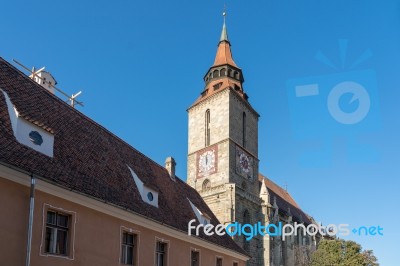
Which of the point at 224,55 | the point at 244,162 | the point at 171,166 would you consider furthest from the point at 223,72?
the point at 171,166

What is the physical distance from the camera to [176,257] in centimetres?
2017

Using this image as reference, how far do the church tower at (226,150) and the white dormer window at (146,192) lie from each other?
21.8 meters

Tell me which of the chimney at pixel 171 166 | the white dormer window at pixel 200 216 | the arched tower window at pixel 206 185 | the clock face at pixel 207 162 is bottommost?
the white dormer window at pixel 200 216

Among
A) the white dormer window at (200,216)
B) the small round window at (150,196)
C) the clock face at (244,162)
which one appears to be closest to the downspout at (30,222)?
the small round window at (150,196)

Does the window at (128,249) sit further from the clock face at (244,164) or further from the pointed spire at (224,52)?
the pointed spire at (224,52)

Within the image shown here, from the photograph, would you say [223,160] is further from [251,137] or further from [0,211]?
[0,211]

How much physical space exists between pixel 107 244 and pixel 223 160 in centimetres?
3019

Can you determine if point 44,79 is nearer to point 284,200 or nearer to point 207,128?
point 207,128

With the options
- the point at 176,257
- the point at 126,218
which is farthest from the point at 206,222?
the point at 126,218

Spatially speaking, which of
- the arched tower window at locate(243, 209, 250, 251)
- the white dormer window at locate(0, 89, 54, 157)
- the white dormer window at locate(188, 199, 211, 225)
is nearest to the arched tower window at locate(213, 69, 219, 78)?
the arched tower window at locate(243, 209, 250, 251)

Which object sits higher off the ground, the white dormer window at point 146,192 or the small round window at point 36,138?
the small round window at point 36,138

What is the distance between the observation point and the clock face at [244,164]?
46809 mm

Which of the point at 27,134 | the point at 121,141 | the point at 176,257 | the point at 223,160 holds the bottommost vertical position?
the point at 176,257

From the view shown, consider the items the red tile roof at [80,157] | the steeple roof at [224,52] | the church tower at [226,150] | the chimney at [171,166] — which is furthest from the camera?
the steeple roof at [224,52]
